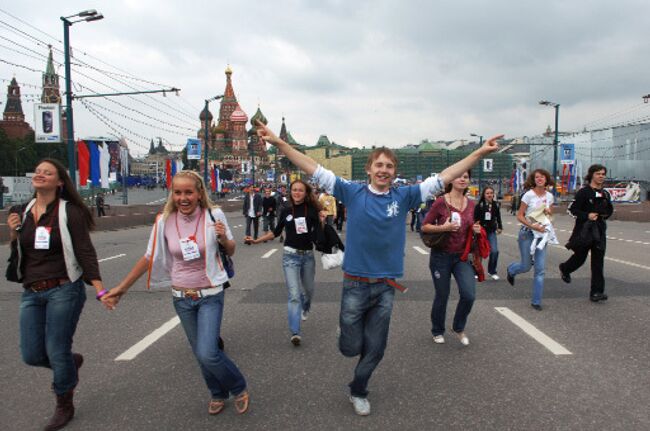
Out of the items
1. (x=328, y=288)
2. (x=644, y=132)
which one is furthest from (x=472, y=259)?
(x=644, y=132)

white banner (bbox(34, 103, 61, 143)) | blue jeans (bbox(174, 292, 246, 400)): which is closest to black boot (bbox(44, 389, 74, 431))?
blue jeans (bbox(174, 292, 246, 400))

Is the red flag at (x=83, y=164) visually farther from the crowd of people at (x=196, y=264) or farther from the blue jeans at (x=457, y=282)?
the blue jeans at (x=457, y=282)

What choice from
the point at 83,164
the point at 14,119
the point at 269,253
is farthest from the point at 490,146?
the point at 14,119

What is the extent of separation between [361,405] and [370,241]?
111 cm

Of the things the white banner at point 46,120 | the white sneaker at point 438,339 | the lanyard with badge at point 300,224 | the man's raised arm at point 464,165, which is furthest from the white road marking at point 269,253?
the white banner at point 46,120

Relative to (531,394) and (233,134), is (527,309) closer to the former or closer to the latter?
(531,394)

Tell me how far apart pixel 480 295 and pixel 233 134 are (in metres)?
134

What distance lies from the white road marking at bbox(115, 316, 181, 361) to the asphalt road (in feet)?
0.25

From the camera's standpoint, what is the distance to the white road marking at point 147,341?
15.6 ft

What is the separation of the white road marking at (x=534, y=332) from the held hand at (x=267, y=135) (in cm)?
321

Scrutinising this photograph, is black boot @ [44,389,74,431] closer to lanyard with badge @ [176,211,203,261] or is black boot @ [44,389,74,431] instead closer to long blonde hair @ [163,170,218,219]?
lanyard with badge @ [176,211,203,261]

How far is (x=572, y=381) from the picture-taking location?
399cm

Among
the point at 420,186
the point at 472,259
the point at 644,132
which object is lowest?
the point at 472,259

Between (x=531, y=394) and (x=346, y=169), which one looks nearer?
(x=531, y=394)
